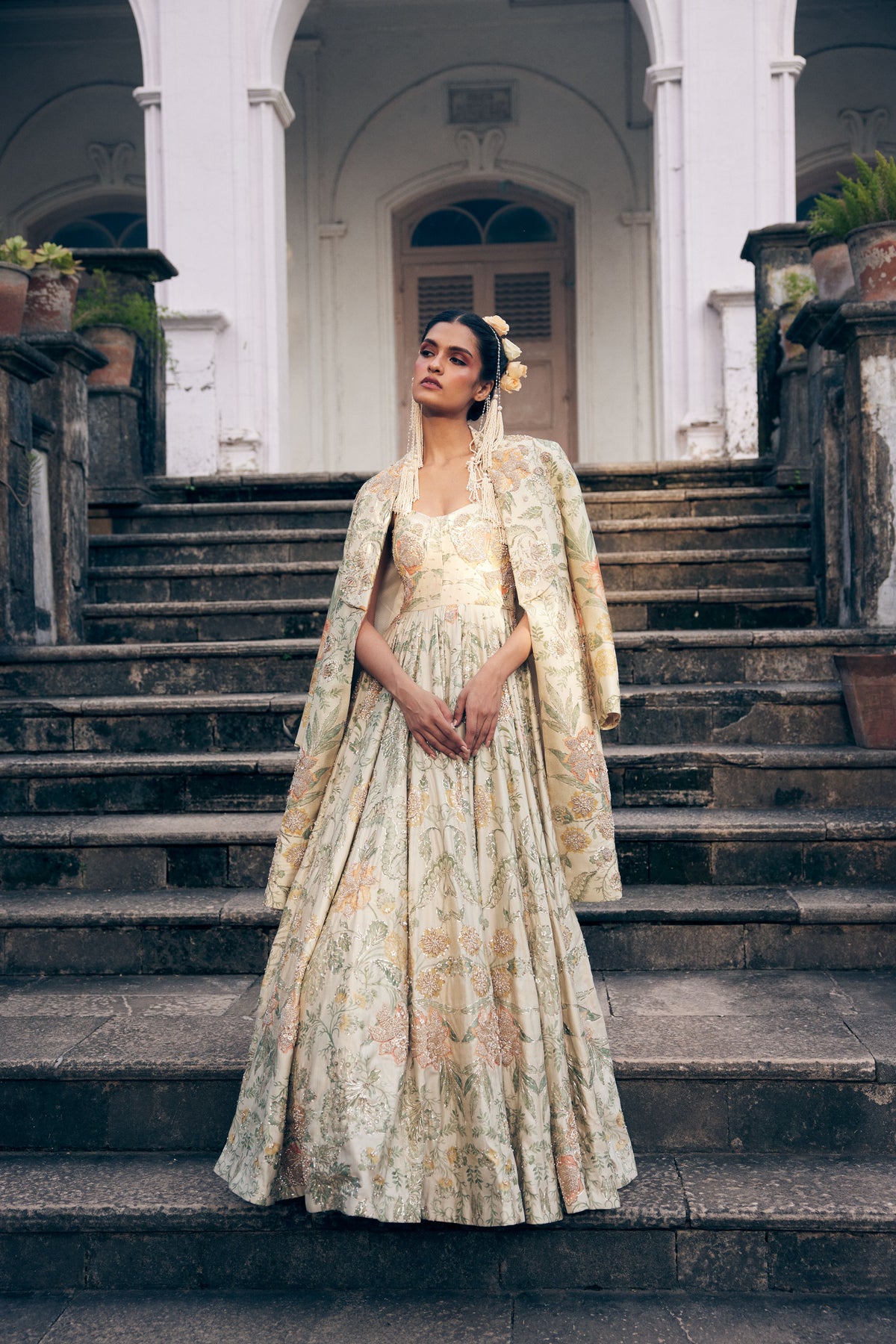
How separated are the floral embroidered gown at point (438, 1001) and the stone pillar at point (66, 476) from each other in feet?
10.0

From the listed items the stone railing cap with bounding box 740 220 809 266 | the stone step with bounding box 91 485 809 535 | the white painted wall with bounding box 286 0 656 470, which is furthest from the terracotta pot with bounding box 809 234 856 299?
the white painted wall with bounding box 286 0 656 470

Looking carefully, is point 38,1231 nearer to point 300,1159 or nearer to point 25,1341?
point 25,1341

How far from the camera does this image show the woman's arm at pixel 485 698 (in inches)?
86.7

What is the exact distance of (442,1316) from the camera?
6.89 feet

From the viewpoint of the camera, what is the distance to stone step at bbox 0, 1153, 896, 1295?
2197 millimetres

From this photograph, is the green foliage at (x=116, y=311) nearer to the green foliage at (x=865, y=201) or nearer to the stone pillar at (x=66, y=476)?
the stone pillar at (x=66, y=476)

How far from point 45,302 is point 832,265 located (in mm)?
3597

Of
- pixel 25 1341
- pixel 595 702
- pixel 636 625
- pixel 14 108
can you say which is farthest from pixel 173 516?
pixel 14 108

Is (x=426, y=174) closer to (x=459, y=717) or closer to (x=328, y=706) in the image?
(x=328, y=706)

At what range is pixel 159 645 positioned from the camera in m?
4.55

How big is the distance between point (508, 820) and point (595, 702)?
0.35m

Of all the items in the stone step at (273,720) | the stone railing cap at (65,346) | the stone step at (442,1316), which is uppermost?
the stone railing cap at (65,346)

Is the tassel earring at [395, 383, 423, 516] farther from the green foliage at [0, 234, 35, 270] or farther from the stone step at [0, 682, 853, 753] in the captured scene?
the green foliage at [0, 234, 35, 270]

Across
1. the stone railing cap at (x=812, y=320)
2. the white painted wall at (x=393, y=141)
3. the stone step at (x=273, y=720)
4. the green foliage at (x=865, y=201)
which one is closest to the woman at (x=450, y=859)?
the stone step at (x=273, y=720)
